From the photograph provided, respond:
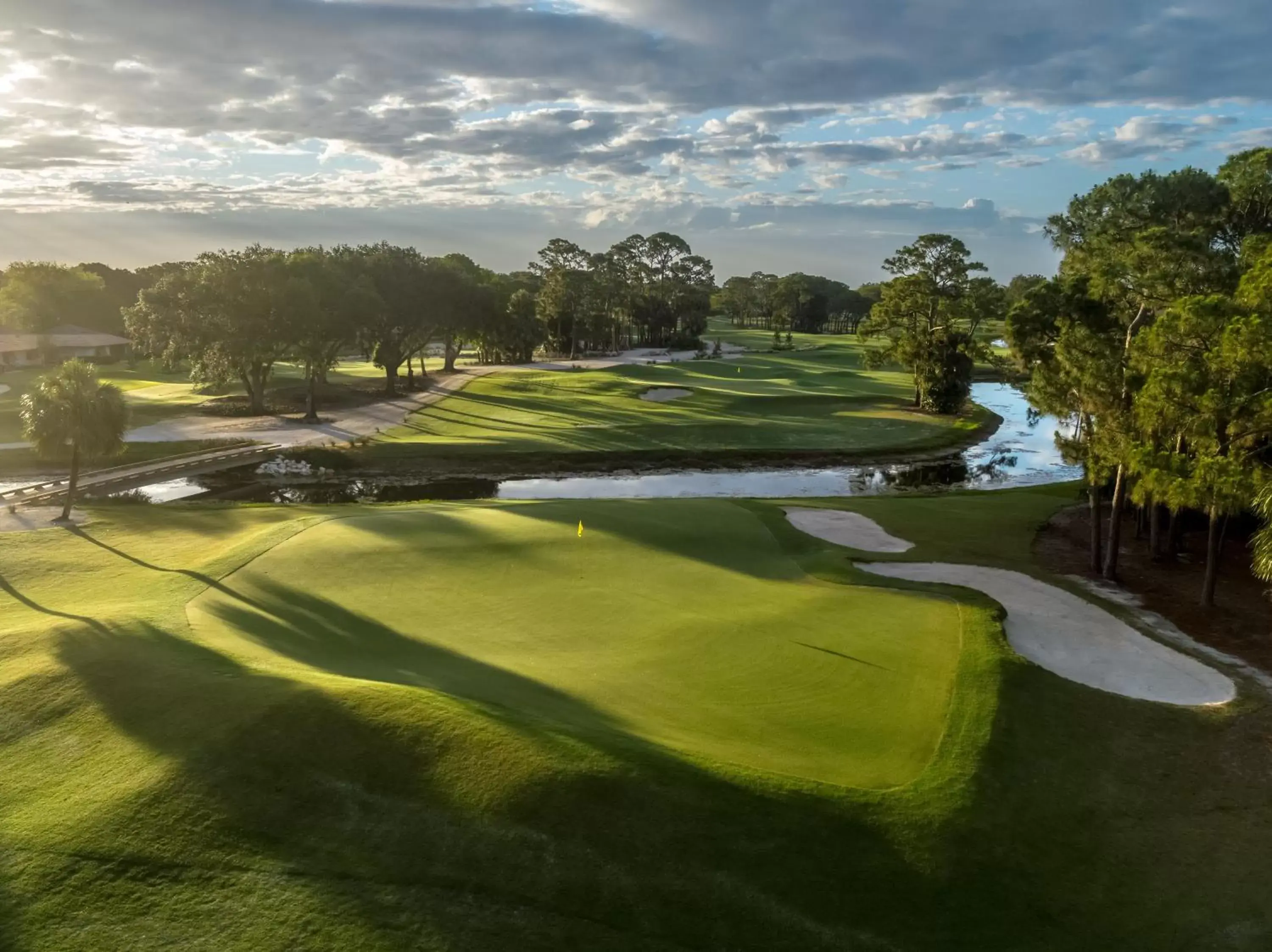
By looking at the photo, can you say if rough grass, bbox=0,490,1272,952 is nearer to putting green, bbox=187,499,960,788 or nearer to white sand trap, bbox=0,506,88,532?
putting green, bbox=187,499,960,788

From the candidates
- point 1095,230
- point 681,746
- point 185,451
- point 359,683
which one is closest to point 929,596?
point 681,746

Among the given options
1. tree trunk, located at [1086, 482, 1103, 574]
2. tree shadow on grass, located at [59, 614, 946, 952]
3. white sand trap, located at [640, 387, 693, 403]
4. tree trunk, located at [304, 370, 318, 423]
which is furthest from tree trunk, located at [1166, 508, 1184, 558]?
tree trunk, located at [304, 370, 318, 423]

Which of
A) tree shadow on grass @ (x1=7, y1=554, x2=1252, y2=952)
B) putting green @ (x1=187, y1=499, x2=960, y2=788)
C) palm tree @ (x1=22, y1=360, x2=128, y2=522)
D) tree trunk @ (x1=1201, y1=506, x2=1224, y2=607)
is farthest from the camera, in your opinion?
palm tree @ (x1=22, y1=360, x2=128, y2=522)

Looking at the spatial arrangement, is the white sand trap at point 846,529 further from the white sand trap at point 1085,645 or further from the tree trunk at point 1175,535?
the tree trunk at point 1175,535

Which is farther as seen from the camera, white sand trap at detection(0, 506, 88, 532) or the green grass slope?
the green grass slope

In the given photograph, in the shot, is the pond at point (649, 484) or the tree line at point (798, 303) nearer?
the pond at point (649, 484)

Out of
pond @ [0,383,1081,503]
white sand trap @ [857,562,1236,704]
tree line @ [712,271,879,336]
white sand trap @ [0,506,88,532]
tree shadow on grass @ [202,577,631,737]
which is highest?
tree line @ [712,271,879,336]

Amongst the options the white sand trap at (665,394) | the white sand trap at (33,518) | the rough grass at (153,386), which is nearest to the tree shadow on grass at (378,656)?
the white sand trap at (33,518)
